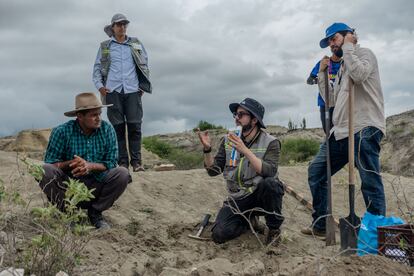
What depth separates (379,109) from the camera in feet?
17.9

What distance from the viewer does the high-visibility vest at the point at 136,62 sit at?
7.39 m

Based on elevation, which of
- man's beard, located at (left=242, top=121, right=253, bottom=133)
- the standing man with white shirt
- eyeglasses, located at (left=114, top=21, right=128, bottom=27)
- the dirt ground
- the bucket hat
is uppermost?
eyeglasses, located at (left=114, top=21, right=128, bottom=27)

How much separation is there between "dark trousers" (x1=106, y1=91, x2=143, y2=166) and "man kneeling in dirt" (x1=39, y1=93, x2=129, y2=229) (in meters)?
1.59

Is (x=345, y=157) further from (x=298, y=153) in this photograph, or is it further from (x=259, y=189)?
(x=298, y=153)

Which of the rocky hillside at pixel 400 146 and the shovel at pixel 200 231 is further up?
the rocky hillside at pixel 400 146

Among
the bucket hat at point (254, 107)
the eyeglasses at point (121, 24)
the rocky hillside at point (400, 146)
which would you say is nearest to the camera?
the bucket hat at point (254, 107)

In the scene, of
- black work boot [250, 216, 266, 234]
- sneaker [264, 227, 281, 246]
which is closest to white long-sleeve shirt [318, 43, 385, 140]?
sneaker [264, 227, 281, 246]

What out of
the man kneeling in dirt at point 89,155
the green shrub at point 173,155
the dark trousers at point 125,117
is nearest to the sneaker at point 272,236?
the man kneeling in dirt at point 89,155

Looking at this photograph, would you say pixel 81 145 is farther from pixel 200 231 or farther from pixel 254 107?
pixel 254 107

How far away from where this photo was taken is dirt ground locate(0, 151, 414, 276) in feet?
14.2

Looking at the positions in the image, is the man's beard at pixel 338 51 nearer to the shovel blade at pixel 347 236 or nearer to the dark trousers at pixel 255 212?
the dark trousers at pixel 255 212

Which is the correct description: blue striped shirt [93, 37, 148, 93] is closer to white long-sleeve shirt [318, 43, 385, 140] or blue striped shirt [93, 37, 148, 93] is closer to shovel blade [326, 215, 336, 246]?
white long-sleeve shirt [318, 43, 385, 140]

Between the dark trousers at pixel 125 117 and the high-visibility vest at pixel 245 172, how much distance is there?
210 cm

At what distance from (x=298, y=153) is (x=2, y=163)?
10399 mm
